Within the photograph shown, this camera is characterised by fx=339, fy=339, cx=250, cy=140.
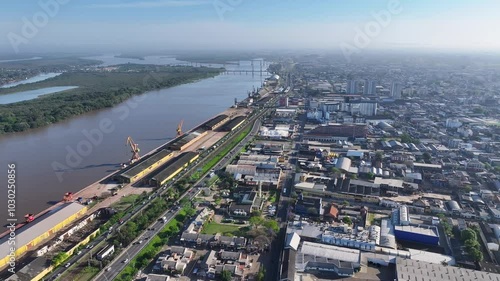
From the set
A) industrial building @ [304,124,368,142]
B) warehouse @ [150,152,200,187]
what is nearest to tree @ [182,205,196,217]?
warehouse @ [150,152,200,187]

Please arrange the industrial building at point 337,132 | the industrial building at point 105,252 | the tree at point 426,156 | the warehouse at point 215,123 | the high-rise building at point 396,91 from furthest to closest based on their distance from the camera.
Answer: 1. the high-rise building at point 396,91
2. the warehouse at point 215,123
3. the industrial building at point 337,132
4. the tree at point 426,156
5. the industrial building at point 105,252

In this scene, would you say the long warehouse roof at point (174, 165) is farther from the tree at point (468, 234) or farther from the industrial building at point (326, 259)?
the tree at point (468, 234)

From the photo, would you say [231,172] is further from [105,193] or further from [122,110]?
[122,110]

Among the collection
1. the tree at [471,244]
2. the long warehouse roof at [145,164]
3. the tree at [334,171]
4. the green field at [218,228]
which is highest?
the long warehouse roof at [145,164]

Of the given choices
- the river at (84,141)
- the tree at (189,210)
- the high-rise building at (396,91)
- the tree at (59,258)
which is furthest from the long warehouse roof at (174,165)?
the high-rise building at (396,91)

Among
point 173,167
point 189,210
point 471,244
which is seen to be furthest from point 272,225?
point 173,167

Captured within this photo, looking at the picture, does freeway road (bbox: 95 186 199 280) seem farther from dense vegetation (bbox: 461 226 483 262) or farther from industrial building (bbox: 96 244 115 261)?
dense vegetation (bbox: 461 226 483 262)
